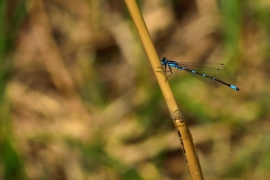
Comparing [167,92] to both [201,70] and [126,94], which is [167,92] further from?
[126,94]

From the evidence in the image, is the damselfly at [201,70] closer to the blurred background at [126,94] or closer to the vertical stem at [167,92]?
the blurred background at [126,94]

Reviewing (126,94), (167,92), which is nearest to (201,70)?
(126,94)

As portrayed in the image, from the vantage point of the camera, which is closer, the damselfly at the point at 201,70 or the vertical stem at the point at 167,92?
the vertical stem at the point at 167,92

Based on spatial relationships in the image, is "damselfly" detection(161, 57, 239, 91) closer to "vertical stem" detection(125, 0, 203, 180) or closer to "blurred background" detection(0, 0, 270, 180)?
"blurred background" detection(0, 0, 270, 180)

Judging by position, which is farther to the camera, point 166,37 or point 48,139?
point 166,37

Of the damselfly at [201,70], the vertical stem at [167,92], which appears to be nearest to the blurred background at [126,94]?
the damselfly at [201,70]

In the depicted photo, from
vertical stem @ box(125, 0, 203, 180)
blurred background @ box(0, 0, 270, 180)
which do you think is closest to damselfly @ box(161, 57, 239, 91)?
blurred background @ box(0, 0, 270, 180)

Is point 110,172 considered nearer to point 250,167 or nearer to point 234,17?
point 250,167

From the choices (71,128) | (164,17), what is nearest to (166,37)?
(164,17)
